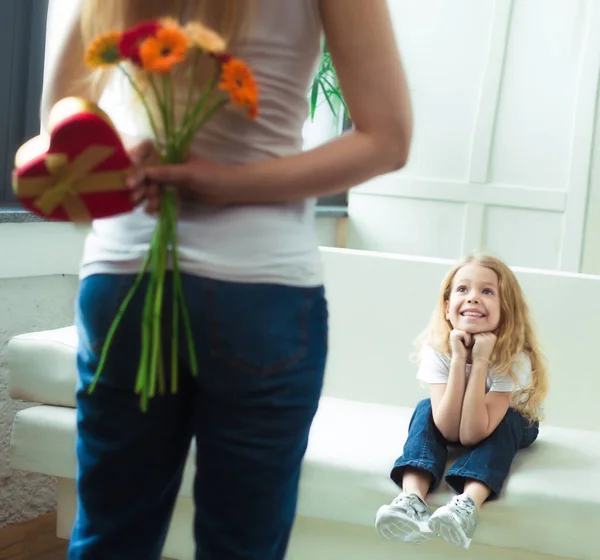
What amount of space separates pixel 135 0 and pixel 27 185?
169 mm

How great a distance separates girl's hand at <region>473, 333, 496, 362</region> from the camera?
6.88 ft

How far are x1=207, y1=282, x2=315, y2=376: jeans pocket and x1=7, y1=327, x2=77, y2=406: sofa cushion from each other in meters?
1.50

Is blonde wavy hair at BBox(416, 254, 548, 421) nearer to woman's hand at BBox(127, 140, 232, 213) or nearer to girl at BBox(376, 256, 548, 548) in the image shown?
girl at BBox(376, 256, 548, 548)

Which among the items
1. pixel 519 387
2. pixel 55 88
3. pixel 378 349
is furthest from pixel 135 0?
pixel 378 349

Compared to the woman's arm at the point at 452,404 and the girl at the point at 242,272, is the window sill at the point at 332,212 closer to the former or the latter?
the woman's arm at the point at 452,404

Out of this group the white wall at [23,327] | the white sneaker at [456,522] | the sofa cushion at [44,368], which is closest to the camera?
the white sneaker at [456,522]

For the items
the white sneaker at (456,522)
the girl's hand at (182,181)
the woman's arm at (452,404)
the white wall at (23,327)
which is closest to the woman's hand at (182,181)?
the girl's hand at (182,181)

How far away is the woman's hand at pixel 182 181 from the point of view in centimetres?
72

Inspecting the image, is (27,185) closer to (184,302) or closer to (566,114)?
(184,302)

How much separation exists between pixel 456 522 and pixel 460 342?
0.47 meters

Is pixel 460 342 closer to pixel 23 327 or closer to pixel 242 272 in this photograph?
pixel 23 327

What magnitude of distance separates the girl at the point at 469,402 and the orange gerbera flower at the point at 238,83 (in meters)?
1.26

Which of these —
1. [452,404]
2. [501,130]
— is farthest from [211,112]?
[501,130]

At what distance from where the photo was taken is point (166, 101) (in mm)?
729
